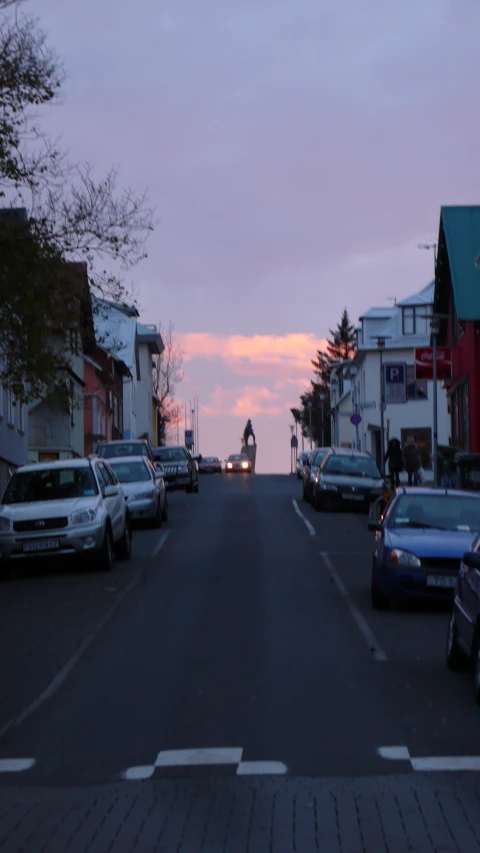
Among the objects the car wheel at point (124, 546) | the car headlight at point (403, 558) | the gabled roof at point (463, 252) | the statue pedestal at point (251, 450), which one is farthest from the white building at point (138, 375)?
the car headlight at point (403, 558)

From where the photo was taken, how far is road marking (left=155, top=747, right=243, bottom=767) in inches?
280

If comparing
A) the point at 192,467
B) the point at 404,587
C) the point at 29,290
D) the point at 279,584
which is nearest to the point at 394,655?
the point at 404,587

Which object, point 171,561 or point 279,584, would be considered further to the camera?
point 171,561

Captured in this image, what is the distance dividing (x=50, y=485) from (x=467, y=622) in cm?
1143

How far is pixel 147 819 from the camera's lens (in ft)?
19.6

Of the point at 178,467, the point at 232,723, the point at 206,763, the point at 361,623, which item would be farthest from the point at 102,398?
the point at 206,763

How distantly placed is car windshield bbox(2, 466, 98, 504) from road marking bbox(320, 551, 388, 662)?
429 cm

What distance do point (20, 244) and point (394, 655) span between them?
9.02m

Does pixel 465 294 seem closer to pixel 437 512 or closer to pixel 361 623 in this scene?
pixel 437 512

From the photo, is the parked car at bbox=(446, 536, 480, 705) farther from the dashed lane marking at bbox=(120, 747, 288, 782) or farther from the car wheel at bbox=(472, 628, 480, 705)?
the dashed lane marking at bbox=(120, 747, 288, 782)

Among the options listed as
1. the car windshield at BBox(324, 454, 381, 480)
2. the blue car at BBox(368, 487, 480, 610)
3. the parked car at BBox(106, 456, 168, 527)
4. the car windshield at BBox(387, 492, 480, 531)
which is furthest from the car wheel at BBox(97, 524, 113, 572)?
the car windshield at BBox(324, 454, 381, 480)

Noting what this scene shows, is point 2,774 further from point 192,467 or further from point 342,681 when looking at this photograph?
point 192,467

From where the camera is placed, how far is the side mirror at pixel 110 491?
762 inches

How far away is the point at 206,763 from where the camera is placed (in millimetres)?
7105
